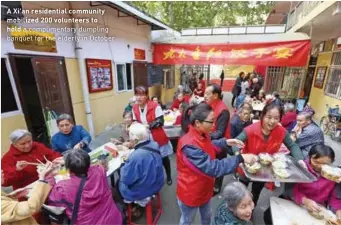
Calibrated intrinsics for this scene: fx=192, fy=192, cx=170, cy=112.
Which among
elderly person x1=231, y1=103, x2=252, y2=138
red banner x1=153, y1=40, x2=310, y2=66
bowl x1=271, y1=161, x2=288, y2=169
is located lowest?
bowl x1=271, y1=161, x2=288, y2=169

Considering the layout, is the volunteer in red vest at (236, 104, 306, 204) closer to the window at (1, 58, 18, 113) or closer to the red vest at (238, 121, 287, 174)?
the red vest at (238, 121, 287, 174)

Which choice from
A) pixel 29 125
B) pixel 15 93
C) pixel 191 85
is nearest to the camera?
pixel 15 93

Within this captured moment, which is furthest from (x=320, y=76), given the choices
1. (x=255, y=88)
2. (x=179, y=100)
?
(x=179, y=100)

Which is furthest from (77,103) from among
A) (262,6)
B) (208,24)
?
(262,6)

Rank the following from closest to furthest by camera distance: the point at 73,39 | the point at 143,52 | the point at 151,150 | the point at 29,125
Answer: the point at 151,150
the point at 29,125
the point at 73,39
the point at 143,52

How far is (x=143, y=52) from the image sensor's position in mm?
6918

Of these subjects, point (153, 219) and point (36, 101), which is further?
point (36, 101)

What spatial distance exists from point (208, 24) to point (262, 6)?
446 centimetres

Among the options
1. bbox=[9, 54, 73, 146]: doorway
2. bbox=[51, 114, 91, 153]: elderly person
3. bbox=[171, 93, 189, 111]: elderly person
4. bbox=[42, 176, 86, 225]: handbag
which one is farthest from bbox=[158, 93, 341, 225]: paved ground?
bbox=[9, 54, 73, 146]: doorway

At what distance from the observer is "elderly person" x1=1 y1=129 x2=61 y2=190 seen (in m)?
2.08

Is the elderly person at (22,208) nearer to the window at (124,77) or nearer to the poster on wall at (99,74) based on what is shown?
the poster on wall at (99,74)

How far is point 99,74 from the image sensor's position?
491 centimetres

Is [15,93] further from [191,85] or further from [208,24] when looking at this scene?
[208,24]

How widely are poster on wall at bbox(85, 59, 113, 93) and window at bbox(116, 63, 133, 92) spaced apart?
1.41 feet
